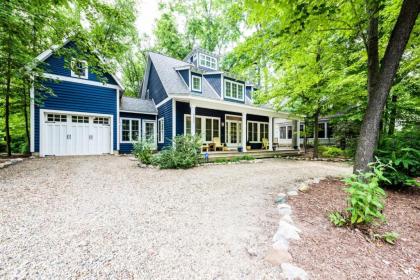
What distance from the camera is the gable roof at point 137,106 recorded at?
12.2 m

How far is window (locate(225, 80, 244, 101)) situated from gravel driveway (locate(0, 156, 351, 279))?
31.6ft

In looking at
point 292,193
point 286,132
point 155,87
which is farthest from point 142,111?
point 286,132

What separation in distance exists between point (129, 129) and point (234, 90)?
Result: 25.2 ft

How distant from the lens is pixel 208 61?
15.1 meters

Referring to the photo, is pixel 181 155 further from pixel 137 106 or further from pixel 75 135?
pixel 137 106

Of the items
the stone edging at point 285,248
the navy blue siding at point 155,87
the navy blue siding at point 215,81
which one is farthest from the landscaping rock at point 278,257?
the navy blue siding at point 215,81

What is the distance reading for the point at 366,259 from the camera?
79.6 inches

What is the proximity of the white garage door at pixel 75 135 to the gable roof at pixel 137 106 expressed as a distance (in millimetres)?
1469

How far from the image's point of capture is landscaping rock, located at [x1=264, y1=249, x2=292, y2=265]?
192 centimetres

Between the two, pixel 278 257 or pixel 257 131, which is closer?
pixel 278 257

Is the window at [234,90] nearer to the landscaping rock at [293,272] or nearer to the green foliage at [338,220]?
the green foliage at [338,220]

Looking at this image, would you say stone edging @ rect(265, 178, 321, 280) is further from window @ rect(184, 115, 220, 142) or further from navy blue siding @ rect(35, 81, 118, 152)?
navy blue siding @ rect(35, 81, 118, 152)

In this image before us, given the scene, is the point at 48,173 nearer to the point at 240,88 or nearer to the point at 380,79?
the point at 380,79

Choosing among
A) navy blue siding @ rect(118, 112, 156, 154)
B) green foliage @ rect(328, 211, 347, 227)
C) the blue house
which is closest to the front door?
the blue house
